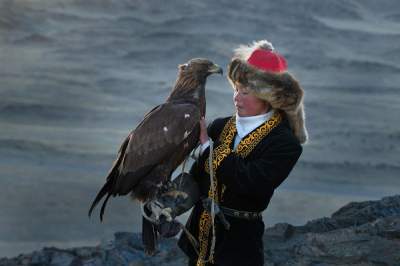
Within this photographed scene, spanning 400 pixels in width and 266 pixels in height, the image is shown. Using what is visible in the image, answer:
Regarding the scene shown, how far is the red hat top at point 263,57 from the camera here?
212 inches

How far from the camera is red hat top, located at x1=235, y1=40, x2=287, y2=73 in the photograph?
538cm

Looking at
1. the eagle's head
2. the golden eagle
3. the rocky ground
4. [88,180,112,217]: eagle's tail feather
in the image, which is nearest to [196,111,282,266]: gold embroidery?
the golden eagle

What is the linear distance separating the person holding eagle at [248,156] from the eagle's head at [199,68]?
0.31m

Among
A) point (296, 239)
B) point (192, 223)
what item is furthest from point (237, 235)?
point (296, 239)

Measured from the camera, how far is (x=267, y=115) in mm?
5445

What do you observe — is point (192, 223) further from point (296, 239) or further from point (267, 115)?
point (296, 239)

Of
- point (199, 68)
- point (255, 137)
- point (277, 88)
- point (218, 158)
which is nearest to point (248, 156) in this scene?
point (255, 137)

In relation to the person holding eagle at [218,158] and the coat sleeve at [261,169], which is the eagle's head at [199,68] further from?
the coat sleeve at [261,169]

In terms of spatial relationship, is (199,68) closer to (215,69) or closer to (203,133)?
(215,69)

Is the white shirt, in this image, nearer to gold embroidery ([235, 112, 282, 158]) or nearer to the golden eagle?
gold embroidery ([235, 112, 282, 158])

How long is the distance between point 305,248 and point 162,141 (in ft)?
12.4

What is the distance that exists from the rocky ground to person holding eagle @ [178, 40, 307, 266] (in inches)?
133

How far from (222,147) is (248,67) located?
49cm

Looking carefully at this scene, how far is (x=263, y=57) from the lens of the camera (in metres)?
5.40
